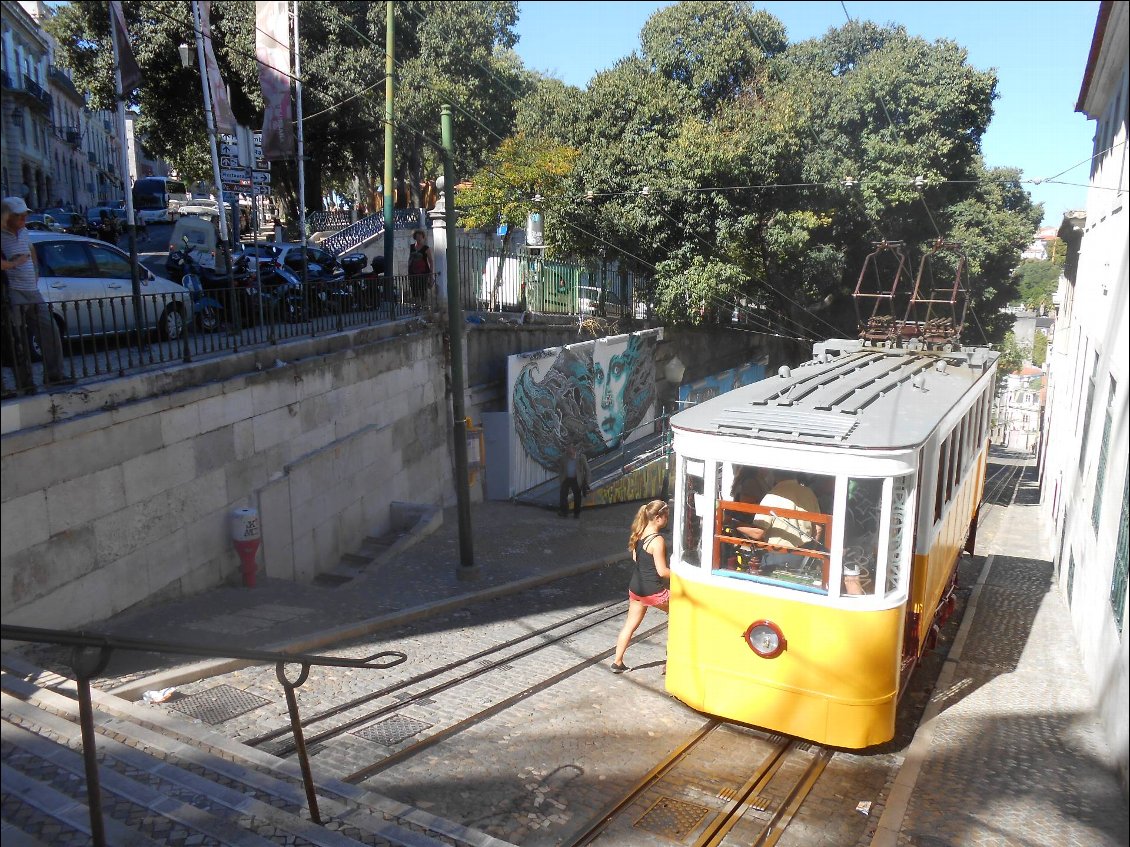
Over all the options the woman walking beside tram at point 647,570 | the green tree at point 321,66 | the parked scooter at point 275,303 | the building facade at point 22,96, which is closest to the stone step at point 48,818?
the woman walking beside tram at point 647,570

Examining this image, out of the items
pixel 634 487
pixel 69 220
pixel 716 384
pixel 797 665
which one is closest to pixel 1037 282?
pixel 716 384

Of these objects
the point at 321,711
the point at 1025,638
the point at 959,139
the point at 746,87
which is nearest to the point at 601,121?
the point at 746,87

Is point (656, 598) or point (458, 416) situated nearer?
point (656, 598)

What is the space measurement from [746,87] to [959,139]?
5.75 m

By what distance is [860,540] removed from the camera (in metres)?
6.21

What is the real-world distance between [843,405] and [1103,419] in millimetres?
4215

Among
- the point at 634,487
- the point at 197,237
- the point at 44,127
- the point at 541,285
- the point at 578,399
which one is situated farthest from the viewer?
the point at 541,285

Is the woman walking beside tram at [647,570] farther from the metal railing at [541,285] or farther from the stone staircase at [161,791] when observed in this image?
the metal railing at [541,285]

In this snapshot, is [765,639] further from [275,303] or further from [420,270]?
[420,270]

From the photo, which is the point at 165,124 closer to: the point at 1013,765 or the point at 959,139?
the point at 1013,765

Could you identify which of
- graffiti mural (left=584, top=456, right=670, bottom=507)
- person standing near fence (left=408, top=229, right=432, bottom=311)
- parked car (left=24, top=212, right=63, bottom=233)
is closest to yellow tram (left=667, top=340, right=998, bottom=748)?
person standing near fence (left=408, top=229, right=432, bottom=311)

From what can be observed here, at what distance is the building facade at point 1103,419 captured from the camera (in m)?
7.05

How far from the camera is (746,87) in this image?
73.1 feet

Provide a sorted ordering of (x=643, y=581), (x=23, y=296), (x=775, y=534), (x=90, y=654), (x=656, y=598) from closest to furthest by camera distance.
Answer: (x=90, y=654) → (x=775, y=534) → (x=23, y=296) → (x=656, y=598) → (x=643, y=581)
